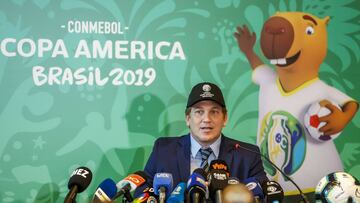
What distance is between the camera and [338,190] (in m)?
3.11

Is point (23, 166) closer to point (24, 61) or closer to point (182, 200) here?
point (24, 61)

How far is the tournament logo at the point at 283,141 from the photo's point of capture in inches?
153

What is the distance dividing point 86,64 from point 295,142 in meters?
1.78

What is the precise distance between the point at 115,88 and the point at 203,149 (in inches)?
32.8

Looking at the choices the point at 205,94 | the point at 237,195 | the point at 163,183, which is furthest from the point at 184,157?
the point at 237,195

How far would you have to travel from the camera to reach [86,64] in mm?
3725

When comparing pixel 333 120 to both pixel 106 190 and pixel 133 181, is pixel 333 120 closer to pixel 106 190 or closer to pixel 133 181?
pixel 133 181

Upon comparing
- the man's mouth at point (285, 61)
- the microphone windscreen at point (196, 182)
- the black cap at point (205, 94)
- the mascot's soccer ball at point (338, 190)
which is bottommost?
the mascot's soccer ball at point (338, 190)

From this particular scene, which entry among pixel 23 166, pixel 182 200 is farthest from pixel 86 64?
pixel 182 200

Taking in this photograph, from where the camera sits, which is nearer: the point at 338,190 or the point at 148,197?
the point at 148,197

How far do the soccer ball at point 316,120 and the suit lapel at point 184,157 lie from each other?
1035mm

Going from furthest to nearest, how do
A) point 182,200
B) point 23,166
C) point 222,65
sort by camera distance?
point 222,65
point 23,166
point 182,200

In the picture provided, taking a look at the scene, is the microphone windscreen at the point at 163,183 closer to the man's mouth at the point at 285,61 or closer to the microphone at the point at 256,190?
the microphone at the point at 256,190

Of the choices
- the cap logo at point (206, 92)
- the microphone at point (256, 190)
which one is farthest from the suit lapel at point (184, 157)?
the microphone at point (256, 190)
